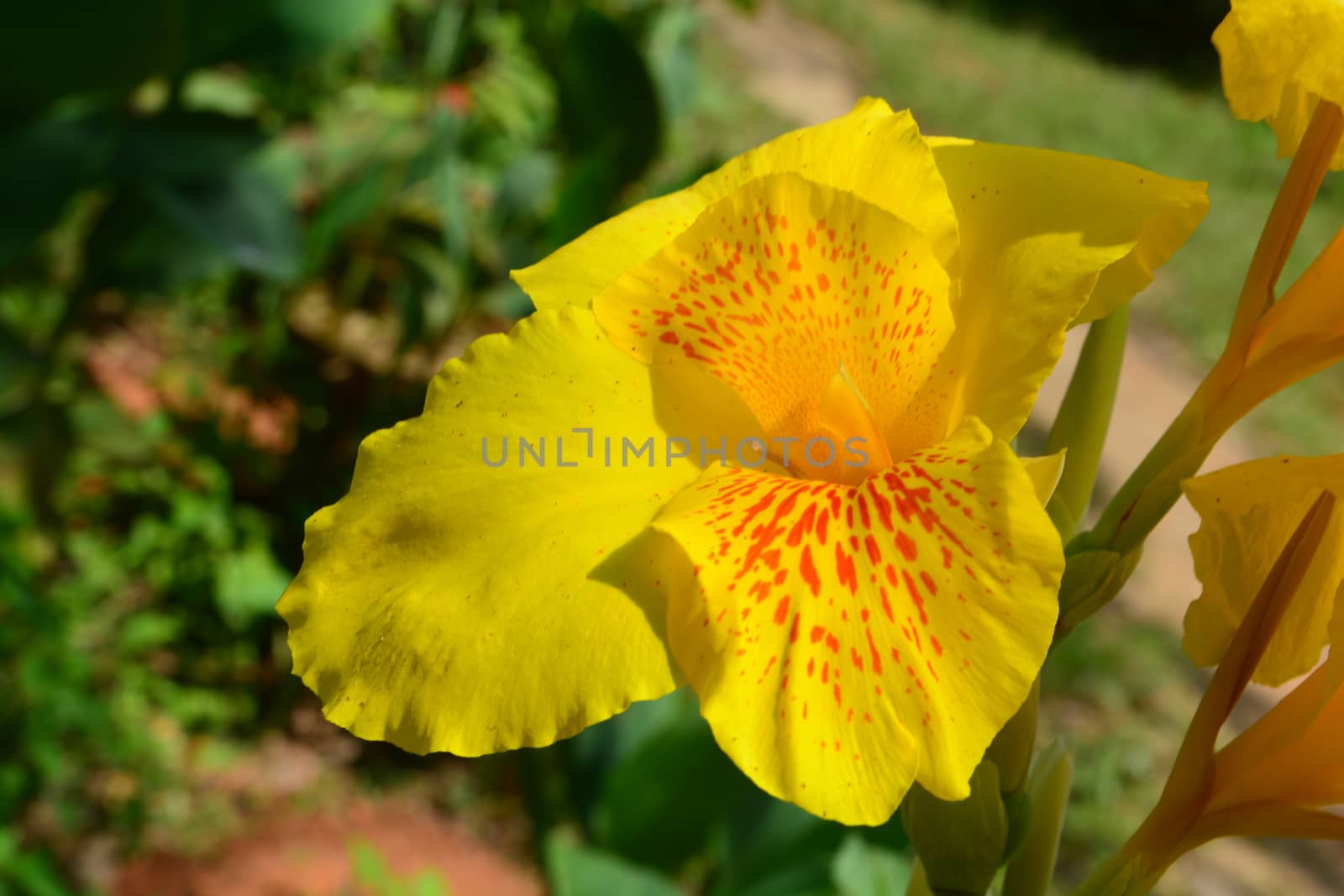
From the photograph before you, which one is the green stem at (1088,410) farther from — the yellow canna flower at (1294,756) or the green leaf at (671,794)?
the green leaf at (671,794)

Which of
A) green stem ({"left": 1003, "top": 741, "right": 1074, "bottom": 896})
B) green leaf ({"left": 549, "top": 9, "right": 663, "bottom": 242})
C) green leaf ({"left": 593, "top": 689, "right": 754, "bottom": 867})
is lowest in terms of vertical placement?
green leaf ({"left": 593, "top": 689, "right": 754, "bottom": 867})

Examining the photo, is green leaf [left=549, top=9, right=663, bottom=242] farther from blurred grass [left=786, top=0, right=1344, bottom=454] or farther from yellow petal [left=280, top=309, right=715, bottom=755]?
blurred grass [left=786, top=0, right=1344, bottom=454]

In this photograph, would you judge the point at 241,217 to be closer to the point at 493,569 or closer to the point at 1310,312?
the point at 493,569

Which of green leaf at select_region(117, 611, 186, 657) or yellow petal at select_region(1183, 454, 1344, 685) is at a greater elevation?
yellow petal at select_region(1183, 454, 1344, 685)

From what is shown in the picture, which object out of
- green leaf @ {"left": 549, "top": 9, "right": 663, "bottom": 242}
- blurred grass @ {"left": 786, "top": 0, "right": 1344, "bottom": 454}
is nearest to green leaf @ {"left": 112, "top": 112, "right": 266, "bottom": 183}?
green leaf @ {"left": 549, "top": 9, "right": 663, "bottom": 242}

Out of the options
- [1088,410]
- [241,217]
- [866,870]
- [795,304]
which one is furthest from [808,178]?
[241,217]

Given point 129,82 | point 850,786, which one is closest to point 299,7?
point 129,82

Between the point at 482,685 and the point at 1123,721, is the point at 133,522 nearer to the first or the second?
the point at 482,685
